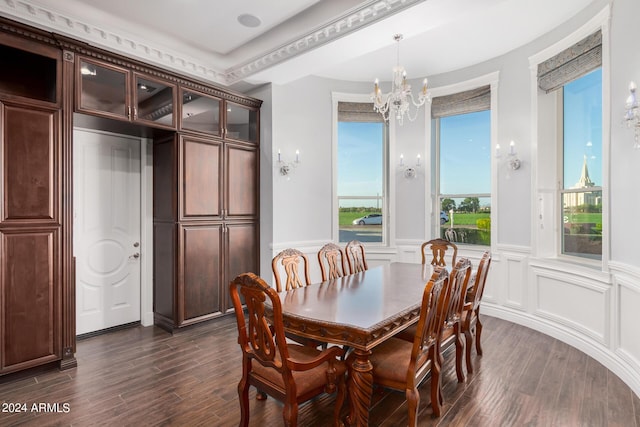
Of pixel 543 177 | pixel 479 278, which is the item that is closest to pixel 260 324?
pixel 479 278

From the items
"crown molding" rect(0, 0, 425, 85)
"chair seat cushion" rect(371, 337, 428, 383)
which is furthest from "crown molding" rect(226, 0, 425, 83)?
"chair seat cushion" rect(371, 337, 428, 383)

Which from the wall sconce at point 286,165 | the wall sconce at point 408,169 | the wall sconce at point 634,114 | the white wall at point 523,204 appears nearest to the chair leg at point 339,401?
the white wall at point 523,204

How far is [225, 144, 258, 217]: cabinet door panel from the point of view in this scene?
432 centimetres

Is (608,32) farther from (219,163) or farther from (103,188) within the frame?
(103,188)

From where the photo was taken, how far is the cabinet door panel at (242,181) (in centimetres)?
432

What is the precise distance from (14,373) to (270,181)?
3.03m

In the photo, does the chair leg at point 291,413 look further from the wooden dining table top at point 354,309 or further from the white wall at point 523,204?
the white wall at point 523,204

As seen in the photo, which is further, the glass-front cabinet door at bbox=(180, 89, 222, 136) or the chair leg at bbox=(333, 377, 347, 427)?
the glass-front cabinet door at bbox=(180, 89, 222, 136)

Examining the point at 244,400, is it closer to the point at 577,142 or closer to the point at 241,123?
the point at 241,123

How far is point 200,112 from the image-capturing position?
13.3 ft

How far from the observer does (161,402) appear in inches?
96.9

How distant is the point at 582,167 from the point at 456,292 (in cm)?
257

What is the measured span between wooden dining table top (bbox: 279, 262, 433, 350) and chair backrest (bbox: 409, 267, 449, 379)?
0.53 feet

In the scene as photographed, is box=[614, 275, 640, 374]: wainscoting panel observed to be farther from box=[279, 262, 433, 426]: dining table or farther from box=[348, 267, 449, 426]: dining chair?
box=[348, 267, 449, 426]: dining chair
